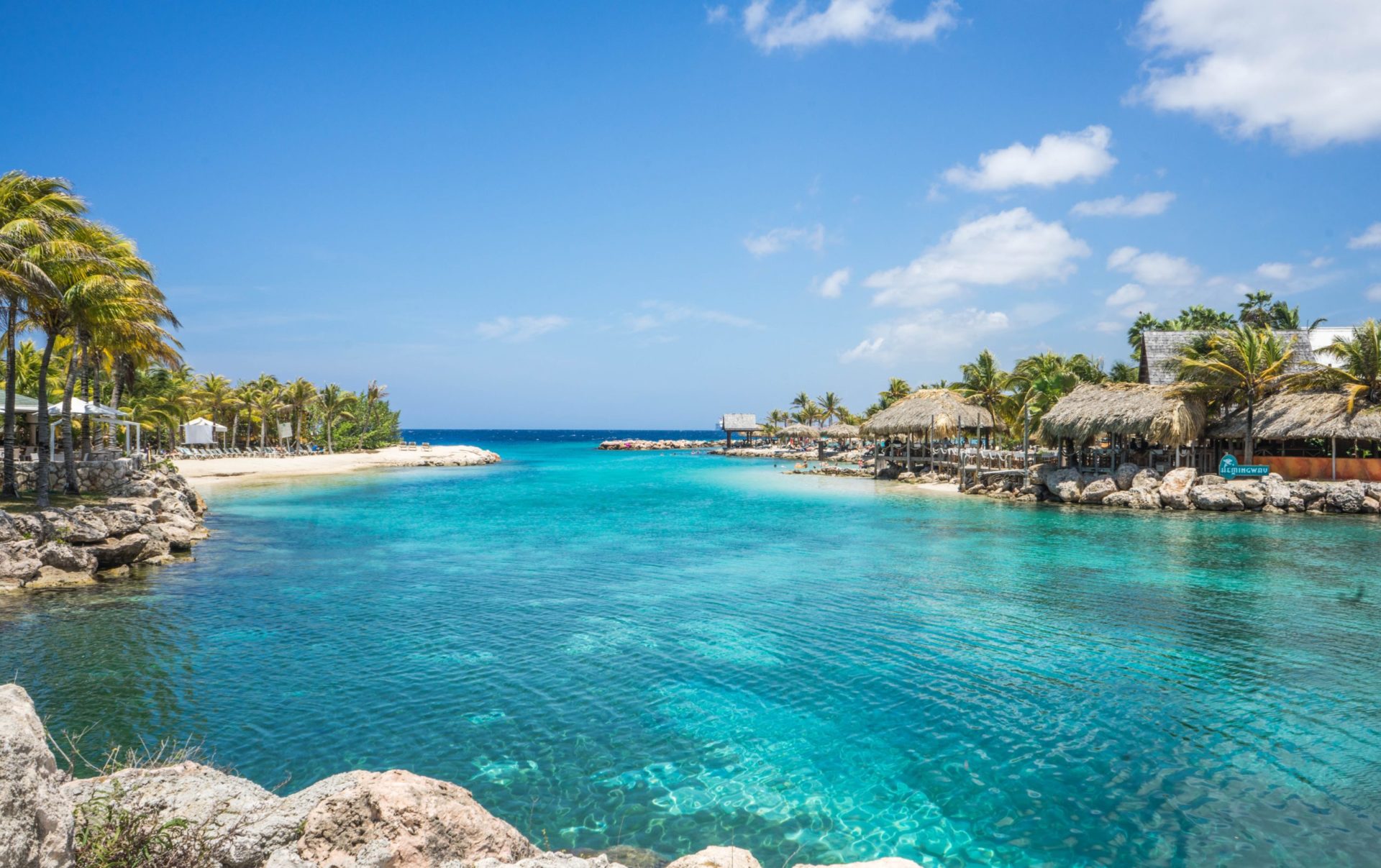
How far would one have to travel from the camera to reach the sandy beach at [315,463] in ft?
146

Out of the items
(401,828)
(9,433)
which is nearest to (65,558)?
(9,433)

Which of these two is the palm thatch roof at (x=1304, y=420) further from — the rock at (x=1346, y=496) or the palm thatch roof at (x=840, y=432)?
the palm thatch roof at (x=840, y=432)

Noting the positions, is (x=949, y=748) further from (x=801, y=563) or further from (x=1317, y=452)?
(x=1317, y=452)

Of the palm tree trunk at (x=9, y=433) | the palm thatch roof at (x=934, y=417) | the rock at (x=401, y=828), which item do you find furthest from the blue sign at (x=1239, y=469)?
the palm tree trunk at (x=9, y=433)

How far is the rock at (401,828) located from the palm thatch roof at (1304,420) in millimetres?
32060

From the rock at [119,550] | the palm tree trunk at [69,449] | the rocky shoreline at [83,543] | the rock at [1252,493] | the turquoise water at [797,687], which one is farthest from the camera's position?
the rock at [1252,493]

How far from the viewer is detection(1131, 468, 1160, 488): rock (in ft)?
93.6

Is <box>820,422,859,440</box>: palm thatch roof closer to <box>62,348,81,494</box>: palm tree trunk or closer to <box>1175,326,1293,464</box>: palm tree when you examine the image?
<box>1175,326,1293,464</box>: palm tree

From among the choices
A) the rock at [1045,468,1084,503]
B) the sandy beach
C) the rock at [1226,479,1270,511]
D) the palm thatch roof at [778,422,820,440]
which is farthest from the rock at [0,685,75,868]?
the palm thatch roof at [778,422,820,440]

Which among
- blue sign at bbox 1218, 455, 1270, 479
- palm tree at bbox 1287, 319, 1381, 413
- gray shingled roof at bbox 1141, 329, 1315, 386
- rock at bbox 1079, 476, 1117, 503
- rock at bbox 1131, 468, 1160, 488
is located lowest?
rock at bbox 1079, 476, 1117, 503

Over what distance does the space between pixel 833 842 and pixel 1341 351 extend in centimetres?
3252

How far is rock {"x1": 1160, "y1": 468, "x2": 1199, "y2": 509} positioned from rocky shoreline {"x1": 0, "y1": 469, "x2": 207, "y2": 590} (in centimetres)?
3125

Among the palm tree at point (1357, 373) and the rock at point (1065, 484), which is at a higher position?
the palm tree at point (1357, 373)

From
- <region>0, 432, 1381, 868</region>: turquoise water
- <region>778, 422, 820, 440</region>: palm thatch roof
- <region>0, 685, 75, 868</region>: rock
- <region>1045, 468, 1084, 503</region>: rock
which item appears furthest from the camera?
<region>778, 422, 820, 440</region>: palm thatch roof
